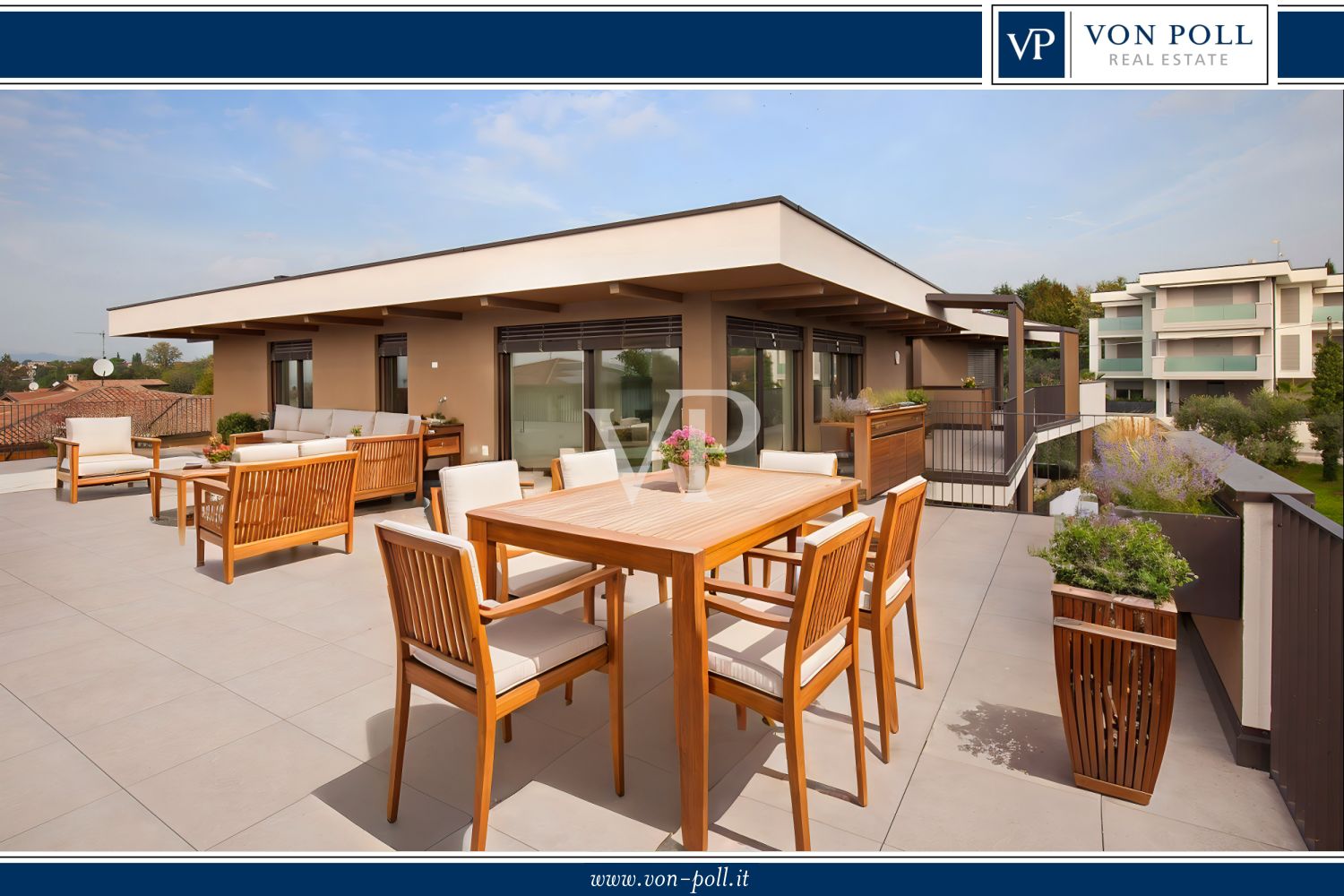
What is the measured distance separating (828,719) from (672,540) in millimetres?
1081

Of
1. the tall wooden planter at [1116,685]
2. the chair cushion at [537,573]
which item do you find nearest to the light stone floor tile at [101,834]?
the chair cushion at [537,573]

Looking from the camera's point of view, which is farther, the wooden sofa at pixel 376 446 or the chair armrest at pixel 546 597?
the wooden sofa at pixel 376 446

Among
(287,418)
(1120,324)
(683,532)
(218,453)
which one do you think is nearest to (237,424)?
(287,418)

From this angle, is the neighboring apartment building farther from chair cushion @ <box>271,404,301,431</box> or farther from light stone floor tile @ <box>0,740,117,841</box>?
light stone floor tile @ <box>0,740,117,841</box>

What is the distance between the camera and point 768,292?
720 centimetres

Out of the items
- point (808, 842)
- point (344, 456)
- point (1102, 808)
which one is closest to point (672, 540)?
point (808, 842)

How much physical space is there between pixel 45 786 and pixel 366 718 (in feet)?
3.20

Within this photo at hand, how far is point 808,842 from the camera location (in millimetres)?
1851

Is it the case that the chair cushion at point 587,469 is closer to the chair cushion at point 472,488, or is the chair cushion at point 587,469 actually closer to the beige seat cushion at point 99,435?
the chair cushion at point 472,488

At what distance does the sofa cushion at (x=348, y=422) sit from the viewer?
377 inches

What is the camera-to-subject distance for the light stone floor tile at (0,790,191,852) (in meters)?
1.90

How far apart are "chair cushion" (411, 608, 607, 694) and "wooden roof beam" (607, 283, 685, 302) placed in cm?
498

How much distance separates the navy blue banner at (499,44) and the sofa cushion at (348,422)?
25.9 ft
